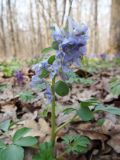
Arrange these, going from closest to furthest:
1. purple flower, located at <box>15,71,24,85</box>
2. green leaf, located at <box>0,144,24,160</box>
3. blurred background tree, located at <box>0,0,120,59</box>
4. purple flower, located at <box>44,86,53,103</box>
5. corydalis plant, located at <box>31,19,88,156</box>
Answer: green leaf, located at <box>0,144,24,160</box> → corydalis plant, located at <box>31,19,88,156</box> → purple flower, located at <box>44,86,53,103</box> → purple flower, located at <box>15,71,24,85</box> → blurred background tree, located at <box>0,0,120,59</box>

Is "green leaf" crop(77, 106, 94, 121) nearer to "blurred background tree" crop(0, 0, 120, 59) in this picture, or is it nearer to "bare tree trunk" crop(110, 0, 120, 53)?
"blurred background tree" crop(0, 0, 120, 59)

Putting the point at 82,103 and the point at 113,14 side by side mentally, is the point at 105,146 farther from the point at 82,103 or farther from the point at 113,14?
the point at 113,14

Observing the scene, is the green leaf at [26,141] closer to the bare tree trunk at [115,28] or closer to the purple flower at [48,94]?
the purple flower at [48,94]

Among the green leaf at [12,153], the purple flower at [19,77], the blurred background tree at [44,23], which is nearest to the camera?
the green leaf at [12,153]

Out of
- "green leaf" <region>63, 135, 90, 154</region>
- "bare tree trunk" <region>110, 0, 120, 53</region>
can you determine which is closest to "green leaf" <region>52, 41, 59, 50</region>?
"green leaf" <region>63, 135, 90, 154</region>

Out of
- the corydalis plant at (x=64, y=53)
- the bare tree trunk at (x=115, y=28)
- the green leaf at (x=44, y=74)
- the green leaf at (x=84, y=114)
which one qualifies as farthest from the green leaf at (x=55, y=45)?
the bare tree trunk at (x=115, y=28)

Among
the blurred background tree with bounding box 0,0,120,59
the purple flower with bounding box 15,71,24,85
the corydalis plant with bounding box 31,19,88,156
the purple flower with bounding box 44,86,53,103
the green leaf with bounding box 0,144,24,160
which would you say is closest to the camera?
the green leaf with bounding box 0,144,24,160

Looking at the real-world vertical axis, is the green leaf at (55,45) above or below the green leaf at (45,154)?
above

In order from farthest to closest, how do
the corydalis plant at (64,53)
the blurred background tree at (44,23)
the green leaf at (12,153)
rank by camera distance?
1. the blurred background tree at (44,23)
2. the corydalis plant at (64,53)
3. the green leaf at (12,153)
